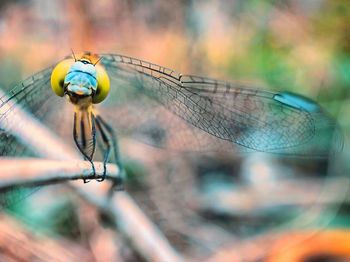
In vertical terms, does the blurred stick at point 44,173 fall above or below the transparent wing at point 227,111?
below

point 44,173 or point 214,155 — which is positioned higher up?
point 214,155

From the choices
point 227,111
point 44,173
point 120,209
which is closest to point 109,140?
point 120,209

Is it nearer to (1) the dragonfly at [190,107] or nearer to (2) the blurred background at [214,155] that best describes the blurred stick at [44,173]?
(1) the dragonfly at [190,107]

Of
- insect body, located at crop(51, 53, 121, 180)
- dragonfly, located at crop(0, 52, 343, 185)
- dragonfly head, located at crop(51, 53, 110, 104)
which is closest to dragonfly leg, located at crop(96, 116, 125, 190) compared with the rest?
dragonfly, located at crop(0, 52, 343, 185)

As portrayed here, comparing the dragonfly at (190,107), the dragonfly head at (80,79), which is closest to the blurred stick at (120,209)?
the dragonfly at (190,107)

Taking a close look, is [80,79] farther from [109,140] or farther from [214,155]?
[214,155]

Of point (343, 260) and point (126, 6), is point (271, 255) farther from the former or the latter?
point (126, 6)

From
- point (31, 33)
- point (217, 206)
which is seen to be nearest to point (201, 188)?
point (217, 206)

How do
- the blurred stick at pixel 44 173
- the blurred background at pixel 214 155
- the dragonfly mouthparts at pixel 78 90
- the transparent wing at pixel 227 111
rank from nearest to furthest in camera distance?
the blurred stick at pixel 44 173
the dragonfly mouthparts at pixel 78 90
the transparent wing at pixel 227 111
the blurred background at pixel 214 155
